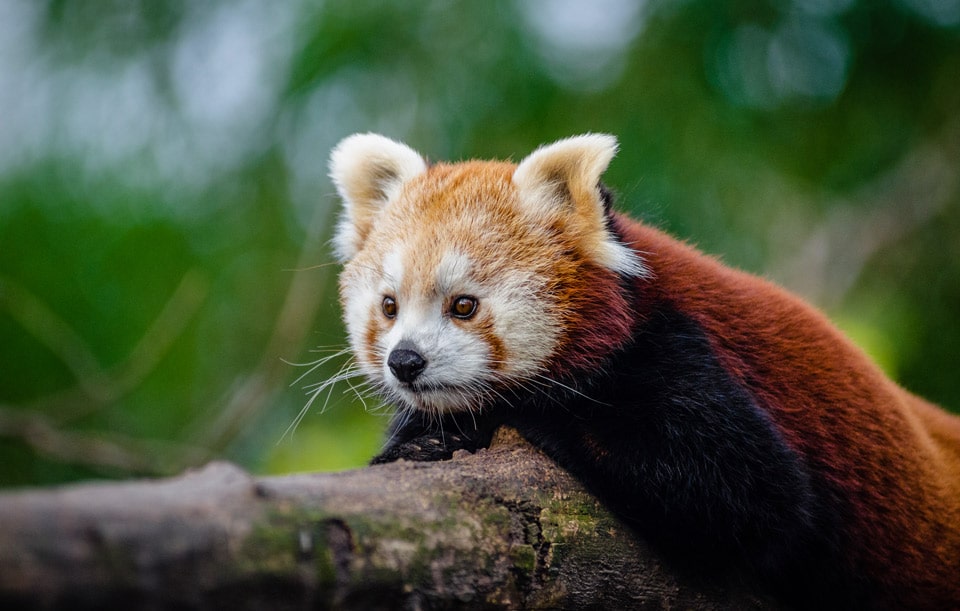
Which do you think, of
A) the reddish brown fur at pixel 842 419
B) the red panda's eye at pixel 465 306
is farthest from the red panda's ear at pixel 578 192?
the red panda's eye at pixel 465 306

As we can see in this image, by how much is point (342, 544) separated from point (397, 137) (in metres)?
4.66

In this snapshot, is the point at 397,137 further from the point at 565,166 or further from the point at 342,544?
the point at 342,544

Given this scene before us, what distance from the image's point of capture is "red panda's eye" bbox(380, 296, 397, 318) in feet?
9.61

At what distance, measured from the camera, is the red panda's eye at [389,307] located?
2.93 meters

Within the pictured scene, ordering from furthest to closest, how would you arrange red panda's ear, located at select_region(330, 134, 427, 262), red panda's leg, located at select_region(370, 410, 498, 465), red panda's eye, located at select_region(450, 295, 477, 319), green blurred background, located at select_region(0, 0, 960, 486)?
1. green blurred background, located at select_region(0, 0, 960, 486)
2. red panda's ear, located at select_region(330, 134, 427, 262)
3. red panda's eye, located at select_region(450, 295, 477, 319)
4. red panda's leg, located at select_region(370, 410, 498, 465)

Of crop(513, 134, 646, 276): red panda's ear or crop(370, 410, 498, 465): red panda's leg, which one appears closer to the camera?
crop(370, 410, 498, 465): red panda's leg

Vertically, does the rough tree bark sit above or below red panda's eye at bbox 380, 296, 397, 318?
below

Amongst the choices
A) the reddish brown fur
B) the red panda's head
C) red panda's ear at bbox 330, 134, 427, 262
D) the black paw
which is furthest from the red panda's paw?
red panda's ear at bbox 330, 134, 427, 262

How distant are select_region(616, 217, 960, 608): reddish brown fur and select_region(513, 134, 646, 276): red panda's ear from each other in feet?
0.42

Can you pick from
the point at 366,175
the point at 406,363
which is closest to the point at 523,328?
the point at 406,363

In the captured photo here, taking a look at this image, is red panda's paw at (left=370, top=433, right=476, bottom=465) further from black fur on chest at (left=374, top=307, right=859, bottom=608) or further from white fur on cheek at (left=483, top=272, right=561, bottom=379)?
white fur on cheek at (left=483, top=272, right=561, bottom=379)

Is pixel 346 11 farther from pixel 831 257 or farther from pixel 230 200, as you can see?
pixel 831 257

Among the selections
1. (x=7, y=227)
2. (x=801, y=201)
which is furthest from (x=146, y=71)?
(x=801, y=201)

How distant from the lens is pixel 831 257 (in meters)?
6.17
